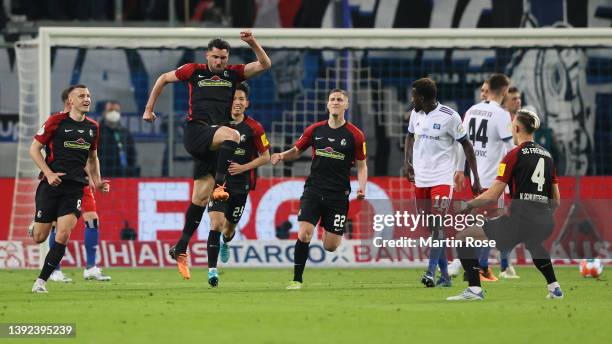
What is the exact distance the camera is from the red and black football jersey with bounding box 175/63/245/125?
14023 mm

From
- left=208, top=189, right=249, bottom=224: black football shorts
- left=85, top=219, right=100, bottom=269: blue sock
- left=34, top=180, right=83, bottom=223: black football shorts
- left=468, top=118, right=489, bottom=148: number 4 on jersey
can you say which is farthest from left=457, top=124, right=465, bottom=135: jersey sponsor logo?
left=85, top=219, right=100, bottom=269: blue sock

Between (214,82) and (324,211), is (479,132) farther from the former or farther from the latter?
(214,82)

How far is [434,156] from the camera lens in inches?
584

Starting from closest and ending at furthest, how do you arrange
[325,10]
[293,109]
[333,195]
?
[333,195], [293,109], [325,10]

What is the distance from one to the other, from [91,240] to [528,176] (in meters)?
6.33

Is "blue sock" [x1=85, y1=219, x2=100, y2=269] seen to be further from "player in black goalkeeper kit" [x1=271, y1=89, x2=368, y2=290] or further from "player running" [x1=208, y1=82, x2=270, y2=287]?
"player in black goalkeeper kit" [x1=271, y1=89, x2=368, y2=290]

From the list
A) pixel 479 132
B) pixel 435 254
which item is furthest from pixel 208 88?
pixel 479 132

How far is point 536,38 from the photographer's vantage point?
19.4 m

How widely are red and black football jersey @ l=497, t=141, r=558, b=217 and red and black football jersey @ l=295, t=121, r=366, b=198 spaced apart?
117 inches

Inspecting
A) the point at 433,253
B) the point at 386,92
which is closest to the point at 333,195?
the point at 433,253

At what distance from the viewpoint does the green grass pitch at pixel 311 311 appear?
9.66m

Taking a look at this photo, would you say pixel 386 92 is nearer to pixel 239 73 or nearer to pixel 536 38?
pixel 536 38

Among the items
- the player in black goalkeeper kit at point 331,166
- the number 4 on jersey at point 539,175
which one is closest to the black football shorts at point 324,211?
the player in black goalkeeper kit at point 331,166

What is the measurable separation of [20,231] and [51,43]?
2.71 metres
